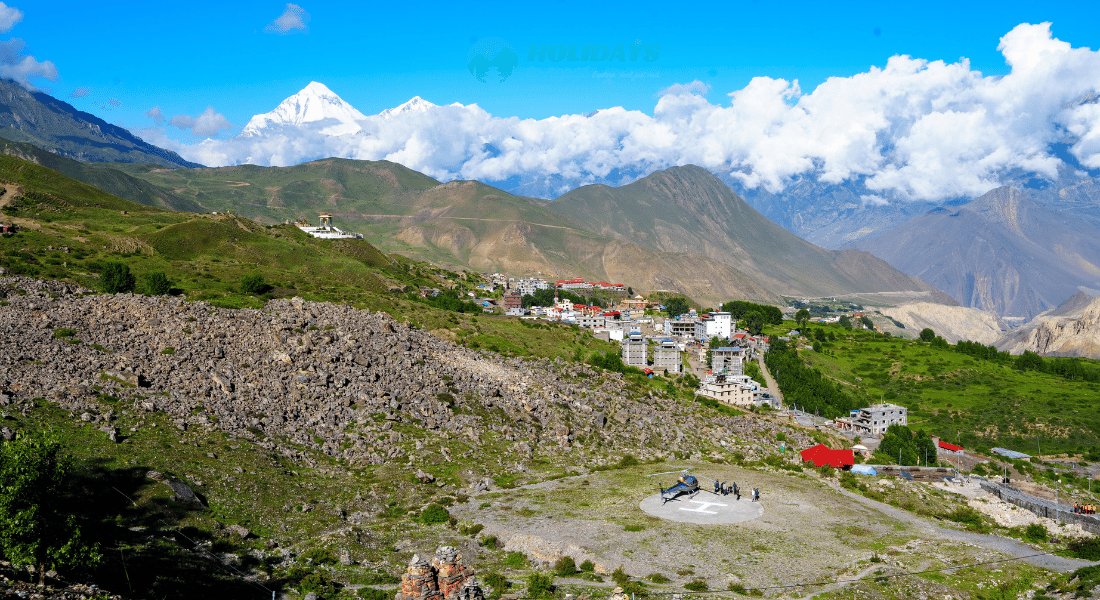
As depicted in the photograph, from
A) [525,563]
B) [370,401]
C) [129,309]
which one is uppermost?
[129,309]

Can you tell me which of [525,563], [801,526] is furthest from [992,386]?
[525,563]

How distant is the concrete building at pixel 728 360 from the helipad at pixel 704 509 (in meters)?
81.4

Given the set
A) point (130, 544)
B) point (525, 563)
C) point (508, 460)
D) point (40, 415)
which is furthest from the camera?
point (508, 460)

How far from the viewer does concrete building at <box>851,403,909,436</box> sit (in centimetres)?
11069

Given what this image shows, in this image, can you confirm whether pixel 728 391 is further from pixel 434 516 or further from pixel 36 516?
pixel 36 516

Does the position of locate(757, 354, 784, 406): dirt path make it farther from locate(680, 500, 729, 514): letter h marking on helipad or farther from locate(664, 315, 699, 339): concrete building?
locate(680, 500, 729, 514): letter h marking on helipad

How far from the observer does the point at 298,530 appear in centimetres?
4003

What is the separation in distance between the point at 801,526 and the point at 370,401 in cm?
3800

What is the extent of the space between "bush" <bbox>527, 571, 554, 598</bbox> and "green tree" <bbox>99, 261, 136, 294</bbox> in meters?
62.7

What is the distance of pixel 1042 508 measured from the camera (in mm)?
59219

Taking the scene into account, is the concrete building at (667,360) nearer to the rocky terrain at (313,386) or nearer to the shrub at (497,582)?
the rocky terrain at (313,386)

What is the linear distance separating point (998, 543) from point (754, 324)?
470ft

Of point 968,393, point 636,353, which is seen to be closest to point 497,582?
point 636,353

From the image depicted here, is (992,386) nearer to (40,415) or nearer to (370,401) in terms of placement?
(370,401)
